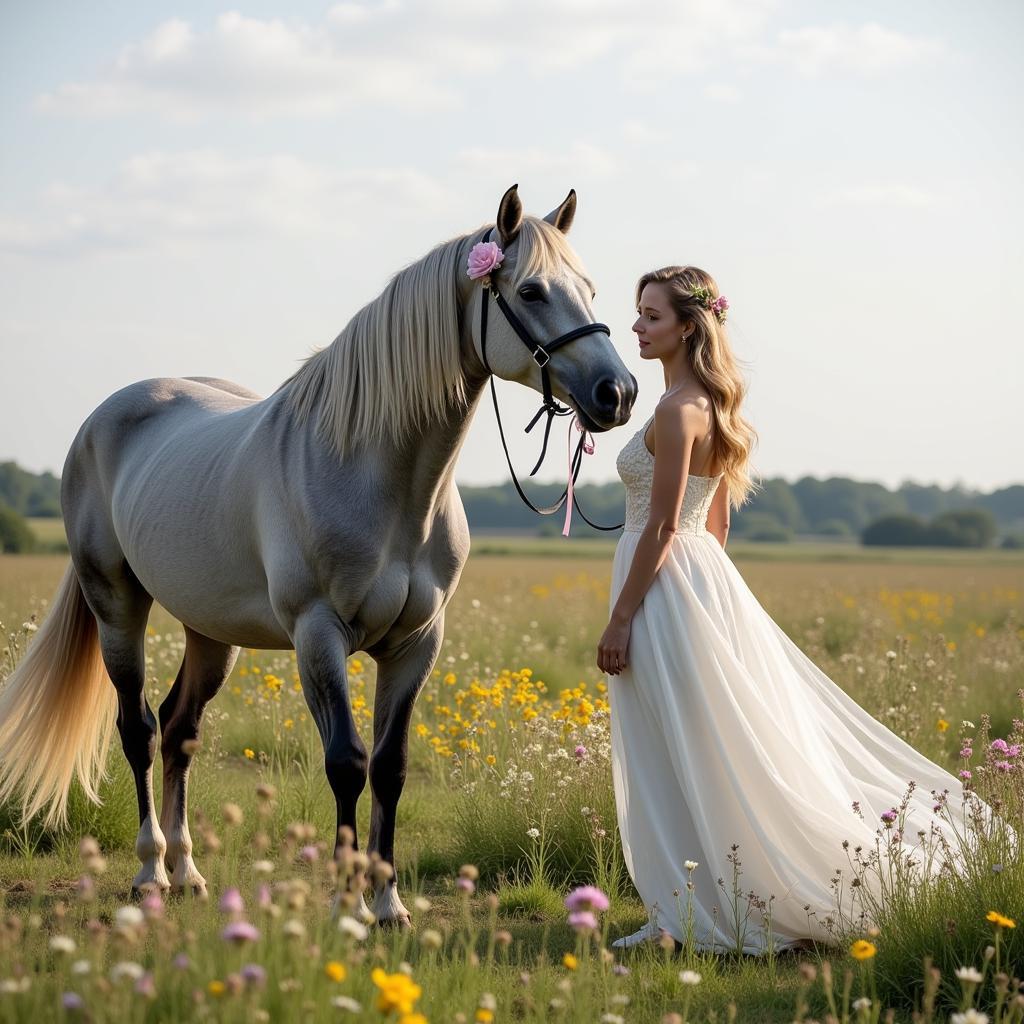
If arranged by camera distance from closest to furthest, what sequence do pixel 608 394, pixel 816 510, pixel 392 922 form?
pixel 608 394, pixel 392 922, pixel 816 510

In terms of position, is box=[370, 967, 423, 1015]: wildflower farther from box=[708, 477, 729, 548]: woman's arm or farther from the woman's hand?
box=[708, 477, 729, 548]: woman's arm

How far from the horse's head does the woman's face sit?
0.50 m

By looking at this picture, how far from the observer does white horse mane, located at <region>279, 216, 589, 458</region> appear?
4.37 metres

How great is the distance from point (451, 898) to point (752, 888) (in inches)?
59.3

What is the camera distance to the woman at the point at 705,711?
433cm

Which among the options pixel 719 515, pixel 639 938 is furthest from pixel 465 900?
pixel 719 515

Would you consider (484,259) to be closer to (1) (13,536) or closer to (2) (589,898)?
(2) (589,898)

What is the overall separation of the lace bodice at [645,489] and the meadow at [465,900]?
1.27 m

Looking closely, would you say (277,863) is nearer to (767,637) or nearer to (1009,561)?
(767,637)

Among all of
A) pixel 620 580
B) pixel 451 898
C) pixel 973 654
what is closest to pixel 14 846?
pixel 451 898

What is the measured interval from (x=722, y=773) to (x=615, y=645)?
2.06 ft

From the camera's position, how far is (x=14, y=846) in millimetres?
5820

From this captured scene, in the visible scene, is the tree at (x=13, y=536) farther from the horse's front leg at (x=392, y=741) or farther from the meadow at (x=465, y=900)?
the horse's front leg at (x=392, y=741)

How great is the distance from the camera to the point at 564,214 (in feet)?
14.8
